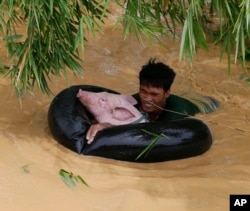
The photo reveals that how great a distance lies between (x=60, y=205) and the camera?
12.7ft

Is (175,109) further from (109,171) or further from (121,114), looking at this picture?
(109,171)

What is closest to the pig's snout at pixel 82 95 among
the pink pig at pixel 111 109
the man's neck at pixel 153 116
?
the pink pig at pixel 111 109

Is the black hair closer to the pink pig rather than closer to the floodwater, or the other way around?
the pink pig

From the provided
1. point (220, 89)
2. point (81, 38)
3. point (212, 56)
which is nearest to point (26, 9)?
point (81, 38)

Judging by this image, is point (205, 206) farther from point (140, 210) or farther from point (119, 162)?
point (119, 162)

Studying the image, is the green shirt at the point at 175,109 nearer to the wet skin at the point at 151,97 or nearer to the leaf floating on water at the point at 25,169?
the wet skin at the point at 151,97

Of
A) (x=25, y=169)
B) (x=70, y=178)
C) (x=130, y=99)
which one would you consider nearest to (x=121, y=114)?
(x=130, y=99)

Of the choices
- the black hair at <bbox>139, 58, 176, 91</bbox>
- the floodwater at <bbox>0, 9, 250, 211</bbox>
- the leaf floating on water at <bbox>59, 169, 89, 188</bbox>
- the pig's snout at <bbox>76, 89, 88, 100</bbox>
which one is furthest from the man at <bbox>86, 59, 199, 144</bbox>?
the leaf floating on water at <bbox>59, 169, 89, 188</bbox>

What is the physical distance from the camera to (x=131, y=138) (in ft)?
14.7

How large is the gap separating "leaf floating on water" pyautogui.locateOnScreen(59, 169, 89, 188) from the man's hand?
0.39m

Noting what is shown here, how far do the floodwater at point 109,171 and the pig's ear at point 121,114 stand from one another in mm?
391

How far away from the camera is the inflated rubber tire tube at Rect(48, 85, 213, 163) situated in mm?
4496

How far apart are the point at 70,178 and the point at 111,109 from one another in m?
0.81

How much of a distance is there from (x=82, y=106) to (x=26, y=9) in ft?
3.91
